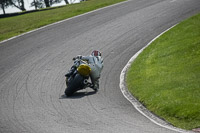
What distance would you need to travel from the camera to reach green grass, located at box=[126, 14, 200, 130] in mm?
10742

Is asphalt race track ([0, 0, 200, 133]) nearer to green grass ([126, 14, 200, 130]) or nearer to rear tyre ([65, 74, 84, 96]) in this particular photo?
rear tyre ([65, 74, 84, 96])

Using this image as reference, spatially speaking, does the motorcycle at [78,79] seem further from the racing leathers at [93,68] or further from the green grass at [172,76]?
the green grass at [172,76]

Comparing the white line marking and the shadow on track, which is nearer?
the white line marking

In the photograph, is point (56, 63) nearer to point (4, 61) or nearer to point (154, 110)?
point (4, 61)

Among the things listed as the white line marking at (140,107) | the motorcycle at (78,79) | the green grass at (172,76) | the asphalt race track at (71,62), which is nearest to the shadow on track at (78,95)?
the asphalt race track at (71,62)

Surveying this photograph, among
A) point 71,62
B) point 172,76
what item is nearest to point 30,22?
point 71,62

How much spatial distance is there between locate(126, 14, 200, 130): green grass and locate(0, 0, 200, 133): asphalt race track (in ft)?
2.01

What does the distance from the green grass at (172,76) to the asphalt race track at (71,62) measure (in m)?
0.61

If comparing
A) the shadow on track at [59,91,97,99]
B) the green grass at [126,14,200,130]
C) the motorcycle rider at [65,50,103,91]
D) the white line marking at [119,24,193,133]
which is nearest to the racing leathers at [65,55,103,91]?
the motorcycle rider at [65,50,103,91]

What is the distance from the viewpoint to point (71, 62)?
60.2 ft

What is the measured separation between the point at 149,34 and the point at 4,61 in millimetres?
7478

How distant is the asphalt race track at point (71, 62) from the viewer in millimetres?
10578

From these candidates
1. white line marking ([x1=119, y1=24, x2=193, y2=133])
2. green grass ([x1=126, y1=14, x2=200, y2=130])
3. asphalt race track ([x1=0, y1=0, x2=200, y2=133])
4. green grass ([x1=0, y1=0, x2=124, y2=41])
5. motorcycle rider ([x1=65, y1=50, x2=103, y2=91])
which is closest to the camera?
white line marking ([x1=119, y1=24, x2=193, y2=133])

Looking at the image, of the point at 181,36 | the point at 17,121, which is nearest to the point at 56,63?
the point at 181,36
